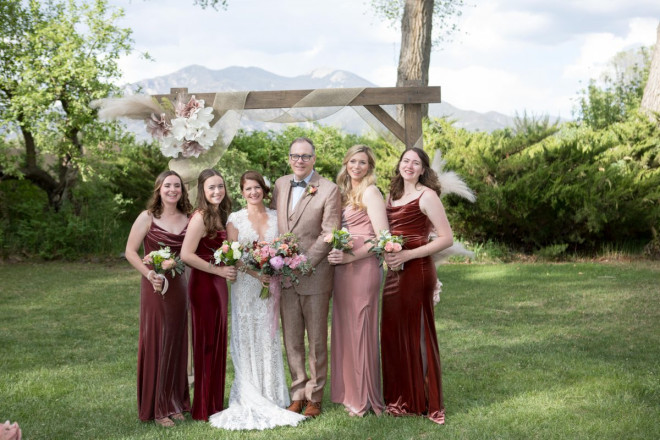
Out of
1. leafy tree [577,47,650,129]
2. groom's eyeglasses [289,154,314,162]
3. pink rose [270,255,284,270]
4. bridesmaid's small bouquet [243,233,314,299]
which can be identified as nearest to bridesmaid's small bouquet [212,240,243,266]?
bridesmaid's small bouquet [243,233,314,299]

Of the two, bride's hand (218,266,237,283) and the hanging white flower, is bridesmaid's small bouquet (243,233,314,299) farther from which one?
the hanging white flower

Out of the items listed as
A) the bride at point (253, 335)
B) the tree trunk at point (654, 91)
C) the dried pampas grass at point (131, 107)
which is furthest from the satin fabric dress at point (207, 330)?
the tree trunk at point (654, 91)

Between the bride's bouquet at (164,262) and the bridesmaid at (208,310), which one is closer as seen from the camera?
the bride's bouquet at (164,262)

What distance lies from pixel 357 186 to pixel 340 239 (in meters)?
0.60

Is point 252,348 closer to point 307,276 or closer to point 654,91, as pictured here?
point 307,276

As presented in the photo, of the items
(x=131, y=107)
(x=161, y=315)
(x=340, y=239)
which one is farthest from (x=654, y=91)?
(x=161, y=315)

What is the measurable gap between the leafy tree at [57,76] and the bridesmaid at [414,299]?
994 cm

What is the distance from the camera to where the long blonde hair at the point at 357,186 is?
215 inches

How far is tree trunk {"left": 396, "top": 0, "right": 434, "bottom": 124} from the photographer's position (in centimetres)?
1524

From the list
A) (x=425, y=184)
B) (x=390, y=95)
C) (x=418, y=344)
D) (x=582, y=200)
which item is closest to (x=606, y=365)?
(x=418, y=344)

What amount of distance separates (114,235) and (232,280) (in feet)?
35.5

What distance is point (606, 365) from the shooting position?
6879mm

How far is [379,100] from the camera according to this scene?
6258mm

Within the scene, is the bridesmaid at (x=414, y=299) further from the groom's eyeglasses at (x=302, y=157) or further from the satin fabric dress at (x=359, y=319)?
the groom's eyeglasses at (x=302, y=157)
